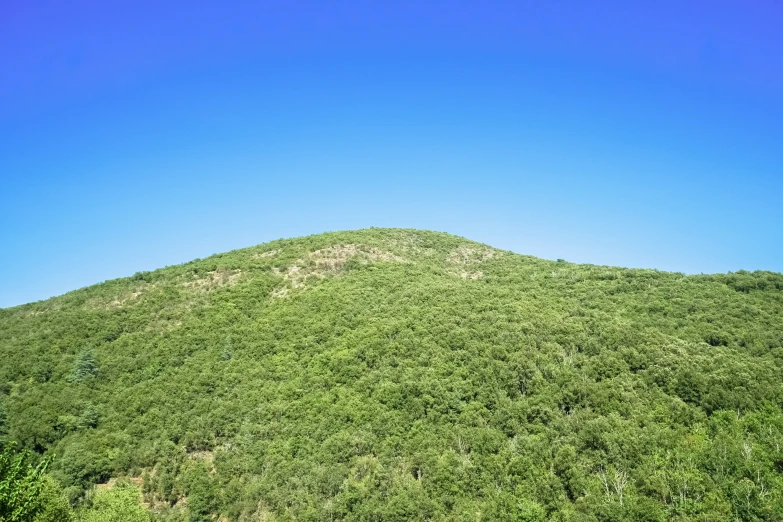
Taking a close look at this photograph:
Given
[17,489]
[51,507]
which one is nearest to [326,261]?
[51,507]

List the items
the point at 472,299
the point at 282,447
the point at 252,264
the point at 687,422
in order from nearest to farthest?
1. the point at 687,422
2. the point at 282,447
3. the point at 472,299
4. the point at 252,264

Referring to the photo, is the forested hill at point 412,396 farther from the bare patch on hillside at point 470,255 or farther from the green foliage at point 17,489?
the green foliage at point 17,489

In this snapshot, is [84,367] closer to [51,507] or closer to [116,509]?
[116,509]

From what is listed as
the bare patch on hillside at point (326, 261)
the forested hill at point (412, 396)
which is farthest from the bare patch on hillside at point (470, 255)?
the forested hill at point (412, 396)

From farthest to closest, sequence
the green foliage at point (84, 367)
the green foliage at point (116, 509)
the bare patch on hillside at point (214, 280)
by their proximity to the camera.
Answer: the bare patch on hillside at point (214, 280), the green foliage at point (84, 367), the green foliage at point (116, 509)

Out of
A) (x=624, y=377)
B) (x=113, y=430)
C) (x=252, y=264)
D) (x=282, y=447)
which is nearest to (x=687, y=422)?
(x=624, y=377)

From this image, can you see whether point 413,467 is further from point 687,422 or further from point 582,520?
point 687,422
